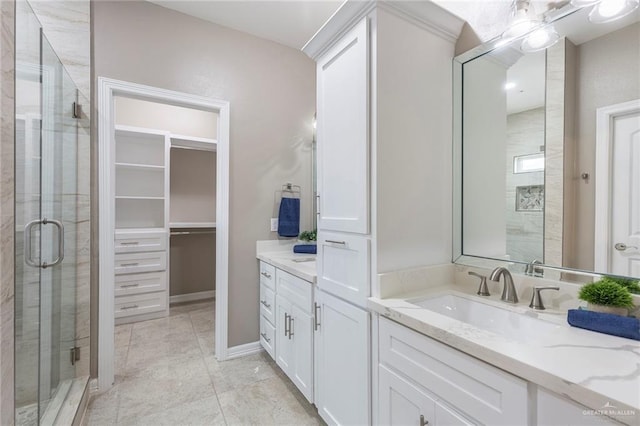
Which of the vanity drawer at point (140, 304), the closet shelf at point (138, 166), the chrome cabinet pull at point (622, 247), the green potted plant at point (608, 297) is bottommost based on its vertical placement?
the vanity drawer at point (140, 304)

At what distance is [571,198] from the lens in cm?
111

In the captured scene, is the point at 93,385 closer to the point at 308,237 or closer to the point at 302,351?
the point at 302,351

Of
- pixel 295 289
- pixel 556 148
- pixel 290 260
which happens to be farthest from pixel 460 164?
pixel 290 260

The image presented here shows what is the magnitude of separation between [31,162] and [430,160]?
2009 mm

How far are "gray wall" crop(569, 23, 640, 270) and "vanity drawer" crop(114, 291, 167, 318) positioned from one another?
3.75m

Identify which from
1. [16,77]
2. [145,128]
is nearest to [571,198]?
[16,77]

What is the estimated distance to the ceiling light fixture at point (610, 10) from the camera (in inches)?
38.4

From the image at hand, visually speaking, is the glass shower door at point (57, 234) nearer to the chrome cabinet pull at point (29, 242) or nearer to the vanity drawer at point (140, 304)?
the chrome cabinet pull at point (29, 242)

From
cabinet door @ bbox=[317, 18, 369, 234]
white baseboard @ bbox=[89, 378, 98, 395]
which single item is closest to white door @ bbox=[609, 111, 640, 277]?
cabinet door @ bbox=[317, 18, 369, 234]

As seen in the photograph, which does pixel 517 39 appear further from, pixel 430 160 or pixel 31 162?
pixel 31 162

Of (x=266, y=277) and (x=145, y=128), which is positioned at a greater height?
(x=145, y=128)

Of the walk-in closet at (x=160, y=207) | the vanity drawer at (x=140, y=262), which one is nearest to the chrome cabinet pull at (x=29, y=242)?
the walk-in closet at (x=160, y=207)

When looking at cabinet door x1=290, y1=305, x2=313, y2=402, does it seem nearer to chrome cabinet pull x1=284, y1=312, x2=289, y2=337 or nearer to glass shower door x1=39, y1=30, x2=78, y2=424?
chrome cabinet pull x1=284, y1=312, x2=289, y2=337

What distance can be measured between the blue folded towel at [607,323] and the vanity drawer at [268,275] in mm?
1769
